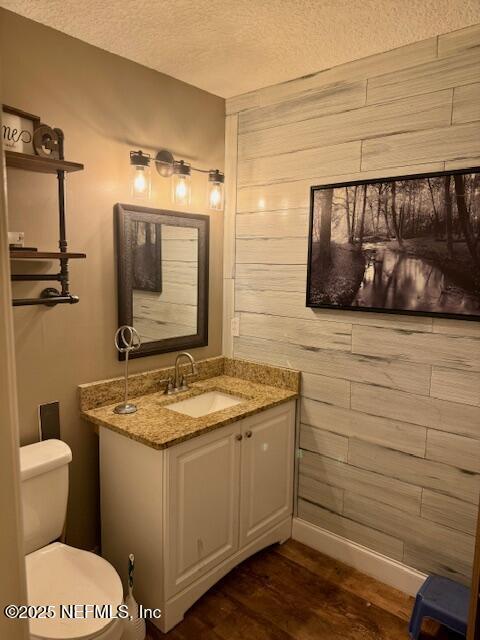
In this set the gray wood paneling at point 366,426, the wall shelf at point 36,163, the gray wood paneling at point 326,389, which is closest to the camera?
the wall shelf at point 36,163

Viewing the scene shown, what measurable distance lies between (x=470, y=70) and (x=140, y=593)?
105 inches

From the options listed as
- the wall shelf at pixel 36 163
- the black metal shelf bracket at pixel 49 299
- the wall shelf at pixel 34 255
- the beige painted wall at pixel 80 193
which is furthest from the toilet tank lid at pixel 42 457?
the wall shelf at pixel 36 163

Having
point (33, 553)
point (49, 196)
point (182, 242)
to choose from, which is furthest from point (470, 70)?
point (33, 553)

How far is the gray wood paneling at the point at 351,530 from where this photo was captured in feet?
7.45

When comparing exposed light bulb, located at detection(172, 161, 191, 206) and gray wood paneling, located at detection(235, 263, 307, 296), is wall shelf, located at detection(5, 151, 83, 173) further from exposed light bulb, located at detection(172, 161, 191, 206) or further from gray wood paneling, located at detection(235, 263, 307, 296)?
gray wood paneling, located at detection(235, 263, 307, 296)

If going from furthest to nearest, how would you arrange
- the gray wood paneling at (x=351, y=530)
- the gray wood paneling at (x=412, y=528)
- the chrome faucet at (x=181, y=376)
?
1. the chrome faucet at (x=181, y=376)
2. the gray wood paneling at (x=351, y=530)
3. the gray wood paneling at (x=412, y=528)

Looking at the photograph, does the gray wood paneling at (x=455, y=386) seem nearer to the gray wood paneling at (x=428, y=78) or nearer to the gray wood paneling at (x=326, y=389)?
the gray wood paneling at (x=326, y=389)

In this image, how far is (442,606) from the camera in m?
1.88

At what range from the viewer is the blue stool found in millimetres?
1846

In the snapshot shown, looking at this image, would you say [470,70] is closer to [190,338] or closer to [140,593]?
[190,338]

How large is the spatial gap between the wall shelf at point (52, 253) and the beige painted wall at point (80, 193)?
0.19 ft

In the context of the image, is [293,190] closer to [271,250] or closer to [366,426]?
[271,250]

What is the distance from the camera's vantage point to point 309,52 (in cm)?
211

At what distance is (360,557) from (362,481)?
1.35ft
